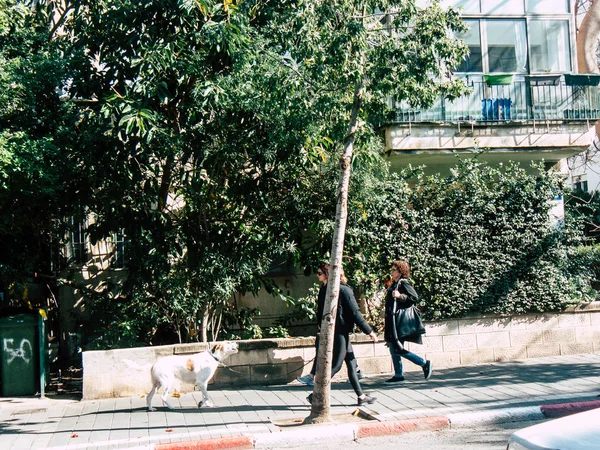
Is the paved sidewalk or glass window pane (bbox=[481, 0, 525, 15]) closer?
the paved sidewalk

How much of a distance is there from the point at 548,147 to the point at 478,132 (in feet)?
4.90

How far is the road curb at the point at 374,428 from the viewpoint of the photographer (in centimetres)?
739

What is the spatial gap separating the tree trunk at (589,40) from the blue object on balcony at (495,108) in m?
4.00

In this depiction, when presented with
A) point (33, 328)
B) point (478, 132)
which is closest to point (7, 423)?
point (33, 328)

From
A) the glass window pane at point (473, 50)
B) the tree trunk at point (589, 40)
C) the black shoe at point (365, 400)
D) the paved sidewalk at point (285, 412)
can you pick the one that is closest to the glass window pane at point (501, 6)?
the glass window pane at point (473, 50)

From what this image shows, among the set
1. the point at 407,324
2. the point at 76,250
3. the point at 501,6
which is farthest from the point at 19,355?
the point at 501,6

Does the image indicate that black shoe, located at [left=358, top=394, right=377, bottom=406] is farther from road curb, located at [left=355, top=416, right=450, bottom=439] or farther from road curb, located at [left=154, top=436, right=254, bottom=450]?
road curb, located at [left=154, top=436, right=254, bottom=450]

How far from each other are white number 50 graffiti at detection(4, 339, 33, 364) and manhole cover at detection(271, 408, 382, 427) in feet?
14.9

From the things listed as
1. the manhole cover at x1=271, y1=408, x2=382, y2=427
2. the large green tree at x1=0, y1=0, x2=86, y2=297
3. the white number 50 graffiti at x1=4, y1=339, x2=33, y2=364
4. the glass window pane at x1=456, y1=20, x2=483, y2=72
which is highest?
the glass window pane at x1=456, y1=20, x2=483, y2=72

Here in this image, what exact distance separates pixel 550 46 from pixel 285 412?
9858mm

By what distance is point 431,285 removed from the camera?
11352 millimetres

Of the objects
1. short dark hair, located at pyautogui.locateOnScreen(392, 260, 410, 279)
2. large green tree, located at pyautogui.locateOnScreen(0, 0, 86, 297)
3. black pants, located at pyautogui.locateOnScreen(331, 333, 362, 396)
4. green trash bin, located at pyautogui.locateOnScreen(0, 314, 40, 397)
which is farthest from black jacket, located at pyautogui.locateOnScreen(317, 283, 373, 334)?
green trash bin, located at pyautogui.locateOnScreen(0, 314, 40, 397)

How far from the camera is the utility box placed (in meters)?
10.2

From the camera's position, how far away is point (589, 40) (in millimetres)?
16219
